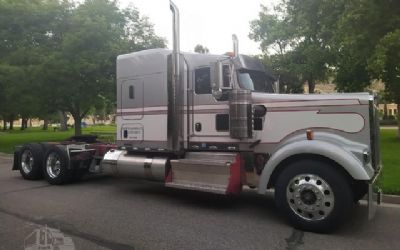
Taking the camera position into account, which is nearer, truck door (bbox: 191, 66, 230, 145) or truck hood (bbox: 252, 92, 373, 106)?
truck hood (bbox: 252, 92, 373, 106)

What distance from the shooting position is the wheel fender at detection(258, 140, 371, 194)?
5.94 meters

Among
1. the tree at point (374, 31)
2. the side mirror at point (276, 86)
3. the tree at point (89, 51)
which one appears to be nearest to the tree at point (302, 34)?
the tree at point (374, 31)

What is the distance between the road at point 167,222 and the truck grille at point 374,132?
0.97 meters

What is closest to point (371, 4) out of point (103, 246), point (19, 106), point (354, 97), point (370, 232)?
point (354, 97)

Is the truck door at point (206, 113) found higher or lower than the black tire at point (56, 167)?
higher

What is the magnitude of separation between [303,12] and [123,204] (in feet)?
59.6

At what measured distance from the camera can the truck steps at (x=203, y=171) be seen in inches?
282

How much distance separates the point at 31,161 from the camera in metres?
11.2

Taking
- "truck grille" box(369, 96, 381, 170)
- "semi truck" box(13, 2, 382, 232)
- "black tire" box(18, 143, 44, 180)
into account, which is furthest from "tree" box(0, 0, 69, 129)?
"truck grille" box(369, 96, 381, 170)

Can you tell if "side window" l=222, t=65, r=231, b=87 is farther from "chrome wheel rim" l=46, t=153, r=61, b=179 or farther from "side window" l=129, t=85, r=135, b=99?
"chrome wheel rim" l=46, t=153, r=61, b=179

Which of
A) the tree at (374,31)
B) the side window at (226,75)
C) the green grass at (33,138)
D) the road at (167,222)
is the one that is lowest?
the road at (167,222)

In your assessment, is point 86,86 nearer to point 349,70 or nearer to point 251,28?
point 349,70

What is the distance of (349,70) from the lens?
23.3 m

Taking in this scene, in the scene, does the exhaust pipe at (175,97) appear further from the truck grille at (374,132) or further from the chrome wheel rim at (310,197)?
the truck grille at (374,132)
